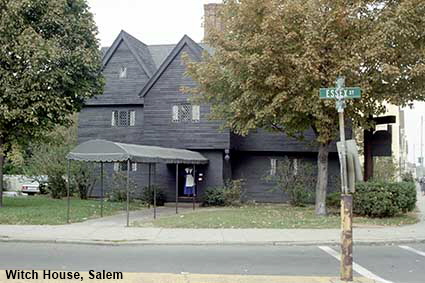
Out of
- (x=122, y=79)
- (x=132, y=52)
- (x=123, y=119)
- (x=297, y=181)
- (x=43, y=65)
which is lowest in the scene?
(x=297, y=181)

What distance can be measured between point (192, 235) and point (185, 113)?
1350 cm

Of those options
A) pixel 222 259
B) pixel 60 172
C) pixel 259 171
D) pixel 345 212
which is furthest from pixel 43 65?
pixel 345 212

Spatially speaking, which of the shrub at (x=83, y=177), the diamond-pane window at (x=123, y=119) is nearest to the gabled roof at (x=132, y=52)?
the diamond-pane window at (x=123, y=119)

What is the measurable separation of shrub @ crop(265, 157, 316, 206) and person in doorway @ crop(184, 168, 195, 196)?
4.32 meters

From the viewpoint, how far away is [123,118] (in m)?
29.2

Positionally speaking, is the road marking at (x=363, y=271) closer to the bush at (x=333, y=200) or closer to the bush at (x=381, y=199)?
the bush at (x=381, y=199)

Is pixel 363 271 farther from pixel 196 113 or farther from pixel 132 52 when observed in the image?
pixel 132 52

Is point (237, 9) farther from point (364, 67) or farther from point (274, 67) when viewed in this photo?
point (364, 67)

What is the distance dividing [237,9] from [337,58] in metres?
3.99

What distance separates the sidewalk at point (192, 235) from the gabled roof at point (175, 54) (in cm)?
1239

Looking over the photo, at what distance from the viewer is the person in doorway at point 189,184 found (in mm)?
25031

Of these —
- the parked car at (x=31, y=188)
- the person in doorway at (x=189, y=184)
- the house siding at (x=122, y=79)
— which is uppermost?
the house siding at (x=122, y=79)

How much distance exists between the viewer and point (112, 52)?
29031 mm

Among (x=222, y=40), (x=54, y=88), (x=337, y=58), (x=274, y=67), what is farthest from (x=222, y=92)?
(x=54, y=88)
